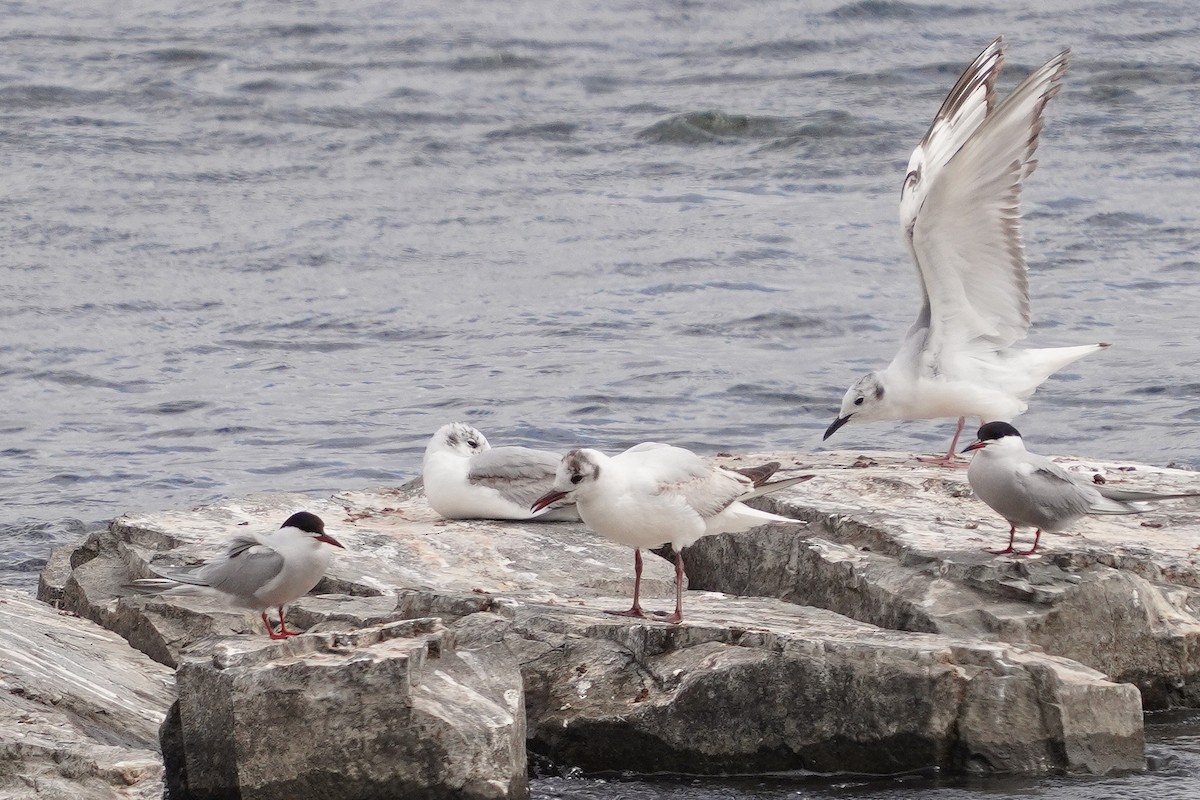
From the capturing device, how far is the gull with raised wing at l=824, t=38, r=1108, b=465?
8.91 m

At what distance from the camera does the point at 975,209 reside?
9.04 meters

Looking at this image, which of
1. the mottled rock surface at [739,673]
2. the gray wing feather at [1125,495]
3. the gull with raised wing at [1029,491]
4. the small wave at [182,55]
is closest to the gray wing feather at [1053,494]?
the gull with raised wing at [1029,491]

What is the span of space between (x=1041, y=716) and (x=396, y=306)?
9.80m

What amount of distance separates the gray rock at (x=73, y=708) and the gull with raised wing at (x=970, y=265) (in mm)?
4143

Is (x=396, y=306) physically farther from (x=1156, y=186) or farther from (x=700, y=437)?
(x=1156, y=186)

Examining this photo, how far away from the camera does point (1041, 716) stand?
18.1 ft

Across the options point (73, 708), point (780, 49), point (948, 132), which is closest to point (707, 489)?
point (73, 708)

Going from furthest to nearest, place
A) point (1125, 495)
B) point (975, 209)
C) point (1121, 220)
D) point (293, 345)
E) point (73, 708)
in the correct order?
point (1121, 220) → point (293, 345) → point (975, 209) → point (1125, 495) → point (73, 708)

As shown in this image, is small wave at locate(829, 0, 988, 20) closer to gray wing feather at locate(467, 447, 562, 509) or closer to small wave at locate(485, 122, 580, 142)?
small wave at locate(485, 122, 580, 142)

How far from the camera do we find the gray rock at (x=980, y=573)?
626cm

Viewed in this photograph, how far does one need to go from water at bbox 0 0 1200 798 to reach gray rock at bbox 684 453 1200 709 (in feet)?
3.04

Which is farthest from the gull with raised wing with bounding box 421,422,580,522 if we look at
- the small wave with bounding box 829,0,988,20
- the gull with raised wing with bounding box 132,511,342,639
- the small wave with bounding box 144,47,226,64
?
the small wave with bounding box 829,0,988,20

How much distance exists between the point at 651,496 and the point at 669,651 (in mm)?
533

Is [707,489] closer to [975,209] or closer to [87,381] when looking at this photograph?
[975,209]
